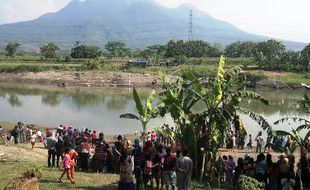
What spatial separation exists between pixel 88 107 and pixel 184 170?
34.0 metres

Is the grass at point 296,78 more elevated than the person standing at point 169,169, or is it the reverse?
the grass at point 296,78

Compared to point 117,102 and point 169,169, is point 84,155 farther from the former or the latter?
point 117,102

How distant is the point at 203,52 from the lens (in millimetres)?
97875

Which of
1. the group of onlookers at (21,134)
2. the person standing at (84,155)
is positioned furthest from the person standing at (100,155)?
the group of onlookers at (21,134)

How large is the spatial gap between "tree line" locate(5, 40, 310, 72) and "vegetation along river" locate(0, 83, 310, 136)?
9921mm

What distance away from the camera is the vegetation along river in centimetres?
3491

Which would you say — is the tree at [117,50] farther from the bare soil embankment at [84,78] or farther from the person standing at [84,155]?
the person standing at [84,155]

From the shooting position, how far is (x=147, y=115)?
17.5 meters

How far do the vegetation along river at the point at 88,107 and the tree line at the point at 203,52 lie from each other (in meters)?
9.92

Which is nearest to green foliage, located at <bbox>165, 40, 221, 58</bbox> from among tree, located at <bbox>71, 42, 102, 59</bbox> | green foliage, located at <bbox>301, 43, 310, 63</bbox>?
tree, located at <bbox>71, 42, 102, 59</bbox>

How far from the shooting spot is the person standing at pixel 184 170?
38.7 ft

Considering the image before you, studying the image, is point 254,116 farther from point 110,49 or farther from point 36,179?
point 110,49

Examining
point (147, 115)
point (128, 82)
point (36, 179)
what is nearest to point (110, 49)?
point (128, 82)

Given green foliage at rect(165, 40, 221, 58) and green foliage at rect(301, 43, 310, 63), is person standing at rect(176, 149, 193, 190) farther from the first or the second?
green foliage at rect(165, 40, 221, 58)
